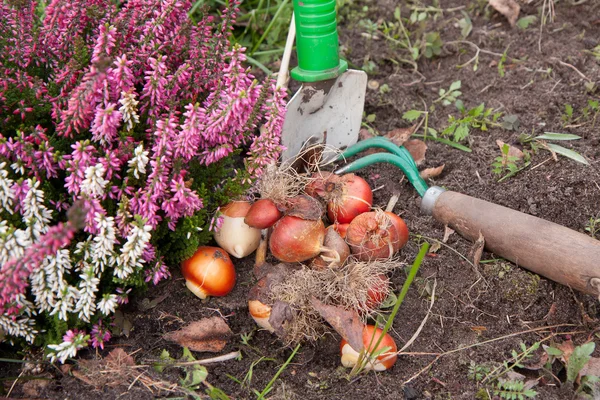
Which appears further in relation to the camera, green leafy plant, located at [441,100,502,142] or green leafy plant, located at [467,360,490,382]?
green leafy plant, located at [441,100,502,142]

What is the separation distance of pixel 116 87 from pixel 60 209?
0.40m

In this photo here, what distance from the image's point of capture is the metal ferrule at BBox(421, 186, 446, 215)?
7.44 ft

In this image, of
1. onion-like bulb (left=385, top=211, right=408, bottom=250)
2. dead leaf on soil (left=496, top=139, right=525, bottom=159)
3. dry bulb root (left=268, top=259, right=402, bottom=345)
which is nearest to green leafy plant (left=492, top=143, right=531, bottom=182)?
dead leaf on soil (left=496, top=139, right=525, bottom=159)

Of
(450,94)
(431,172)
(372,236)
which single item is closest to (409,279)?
(372,236)

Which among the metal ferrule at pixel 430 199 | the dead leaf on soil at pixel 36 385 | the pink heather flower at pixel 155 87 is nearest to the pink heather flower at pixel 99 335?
the dead leaf on soil at pixel 36 385

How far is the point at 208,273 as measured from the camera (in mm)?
1993

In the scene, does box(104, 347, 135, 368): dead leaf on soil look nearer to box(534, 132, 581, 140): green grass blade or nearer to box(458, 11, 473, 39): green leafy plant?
box(534, 132, 581, 140): green grass blade

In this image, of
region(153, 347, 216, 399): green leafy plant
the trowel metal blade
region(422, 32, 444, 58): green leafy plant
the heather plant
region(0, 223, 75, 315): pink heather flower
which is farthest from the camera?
region(422, 32, 444, 58): green leafy plant

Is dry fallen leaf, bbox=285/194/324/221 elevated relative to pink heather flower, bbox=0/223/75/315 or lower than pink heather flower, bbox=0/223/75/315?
lower

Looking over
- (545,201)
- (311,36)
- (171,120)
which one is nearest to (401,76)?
(311,36)

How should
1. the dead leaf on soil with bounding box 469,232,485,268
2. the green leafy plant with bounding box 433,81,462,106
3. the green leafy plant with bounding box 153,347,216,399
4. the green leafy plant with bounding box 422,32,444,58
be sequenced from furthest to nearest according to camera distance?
the green leafy plant with bounding box 422,32,444,58, the green leafy plant with bounding box 433,81,462,106, the dead leaf on soil with bounding box 469,232,485,268, the green leafy plant with bounding box 153,347,216,399

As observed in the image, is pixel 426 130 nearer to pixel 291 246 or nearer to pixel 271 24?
pixel 271 24

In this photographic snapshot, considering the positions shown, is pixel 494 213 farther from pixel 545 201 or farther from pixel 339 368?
pixel 339 368

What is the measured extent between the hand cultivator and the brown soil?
0.06 metres
